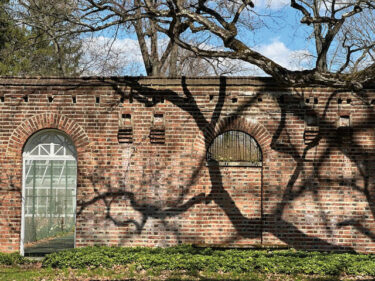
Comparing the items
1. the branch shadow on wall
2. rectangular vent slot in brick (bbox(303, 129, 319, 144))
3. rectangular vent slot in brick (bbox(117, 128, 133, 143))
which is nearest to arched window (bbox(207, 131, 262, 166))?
the branch shadow on wall

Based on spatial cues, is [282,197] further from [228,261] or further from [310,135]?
[228,261]

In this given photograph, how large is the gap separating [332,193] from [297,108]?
6.88 feet

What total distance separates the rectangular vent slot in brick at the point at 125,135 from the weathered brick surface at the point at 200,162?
0.31 ft

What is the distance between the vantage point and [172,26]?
424 inches

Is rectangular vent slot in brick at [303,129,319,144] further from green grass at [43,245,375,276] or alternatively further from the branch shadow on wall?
green grass at [43,245,375,276]

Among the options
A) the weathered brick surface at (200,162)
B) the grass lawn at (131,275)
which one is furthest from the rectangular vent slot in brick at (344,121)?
the grass lawn at (131,275)

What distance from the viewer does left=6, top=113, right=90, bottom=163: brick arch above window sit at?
1136 centimetres

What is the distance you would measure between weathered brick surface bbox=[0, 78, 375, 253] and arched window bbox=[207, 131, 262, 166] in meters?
0.29

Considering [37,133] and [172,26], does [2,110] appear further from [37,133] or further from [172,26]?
[172,26]

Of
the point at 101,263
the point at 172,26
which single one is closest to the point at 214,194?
the point at 101,263

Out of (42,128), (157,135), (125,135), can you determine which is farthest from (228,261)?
(42,128)

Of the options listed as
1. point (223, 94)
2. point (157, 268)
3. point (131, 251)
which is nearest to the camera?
point (157, 268)

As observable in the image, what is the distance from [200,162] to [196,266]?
2412 mm

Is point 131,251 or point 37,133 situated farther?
point 37,133
